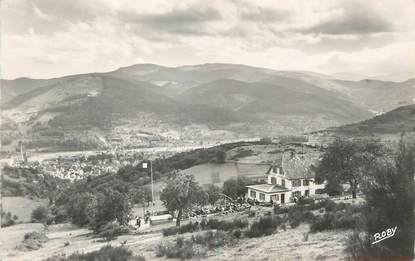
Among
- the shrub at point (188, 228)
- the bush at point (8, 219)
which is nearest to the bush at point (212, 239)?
the shrub at point (188, 228)

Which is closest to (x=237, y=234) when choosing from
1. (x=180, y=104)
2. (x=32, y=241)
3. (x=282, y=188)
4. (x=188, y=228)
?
(x=188, y=228)

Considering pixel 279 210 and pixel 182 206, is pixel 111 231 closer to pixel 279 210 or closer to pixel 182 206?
pixel 182 206

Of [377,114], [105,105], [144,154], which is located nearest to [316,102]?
[377,114]

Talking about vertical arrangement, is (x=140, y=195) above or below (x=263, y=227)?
above

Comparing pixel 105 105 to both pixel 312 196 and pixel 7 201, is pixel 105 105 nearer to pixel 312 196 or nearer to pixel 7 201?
pixel 7 201

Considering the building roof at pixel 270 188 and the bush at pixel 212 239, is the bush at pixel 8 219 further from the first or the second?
the building roof at pixel 270 188

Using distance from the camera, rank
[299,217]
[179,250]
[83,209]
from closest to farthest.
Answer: [179,250] < [83,209] < [299,217]
